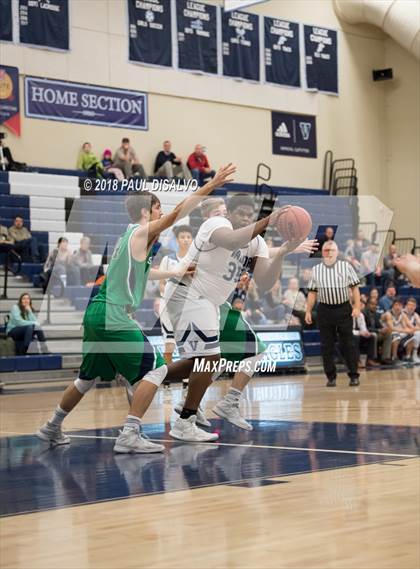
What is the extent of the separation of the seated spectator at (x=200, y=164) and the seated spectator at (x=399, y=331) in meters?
5.60

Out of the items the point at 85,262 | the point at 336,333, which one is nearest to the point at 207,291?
the point at 336,333

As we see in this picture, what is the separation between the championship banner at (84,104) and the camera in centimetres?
2061

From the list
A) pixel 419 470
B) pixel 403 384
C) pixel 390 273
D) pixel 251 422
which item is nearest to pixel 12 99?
pixel 390 273

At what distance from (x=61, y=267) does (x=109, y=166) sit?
4.99 metres

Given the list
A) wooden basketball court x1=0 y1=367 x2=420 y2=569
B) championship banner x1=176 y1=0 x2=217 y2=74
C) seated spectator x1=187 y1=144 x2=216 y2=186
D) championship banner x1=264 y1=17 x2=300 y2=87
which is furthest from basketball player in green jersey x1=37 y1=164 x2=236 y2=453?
championship banner x1=264 y1=17 x2=300 y2=87

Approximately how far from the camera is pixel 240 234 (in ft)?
22.4

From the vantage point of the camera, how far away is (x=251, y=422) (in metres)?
9.06

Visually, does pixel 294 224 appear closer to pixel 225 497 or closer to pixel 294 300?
pixel 225 497

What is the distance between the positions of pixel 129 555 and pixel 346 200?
21.6m

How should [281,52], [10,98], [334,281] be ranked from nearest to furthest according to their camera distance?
[334,281]
[10,98]
[281,52]

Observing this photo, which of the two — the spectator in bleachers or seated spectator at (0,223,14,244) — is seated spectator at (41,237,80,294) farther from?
the spectator in bleachers

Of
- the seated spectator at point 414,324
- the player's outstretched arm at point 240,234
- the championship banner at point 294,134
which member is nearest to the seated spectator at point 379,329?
the seated spectator at point 414,324

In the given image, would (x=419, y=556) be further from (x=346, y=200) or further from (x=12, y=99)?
(x=346, y=200)

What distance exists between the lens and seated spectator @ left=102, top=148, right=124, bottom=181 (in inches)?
783
